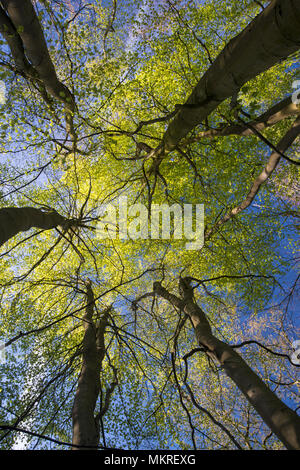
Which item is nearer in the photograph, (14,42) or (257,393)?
(257,393)

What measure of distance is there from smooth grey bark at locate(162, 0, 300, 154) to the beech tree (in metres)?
0.01

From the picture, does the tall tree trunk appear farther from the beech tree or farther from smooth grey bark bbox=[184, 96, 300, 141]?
smooth grey bark bbox=[184, 96, 300, 141]

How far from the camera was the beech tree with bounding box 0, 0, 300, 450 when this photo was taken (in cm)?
293

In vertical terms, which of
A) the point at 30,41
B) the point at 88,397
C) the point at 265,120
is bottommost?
the point at 88,397

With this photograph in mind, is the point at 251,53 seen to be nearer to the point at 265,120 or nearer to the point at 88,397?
the point at 265,120

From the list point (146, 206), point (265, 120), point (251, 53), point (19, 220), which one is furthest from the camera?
point (146, 206)

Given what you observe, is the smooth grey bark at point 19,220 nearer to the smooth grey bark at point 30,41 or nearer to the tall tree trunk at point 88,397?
the tall tree trunk at point 88,397

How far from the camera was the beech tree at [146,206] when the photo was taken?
115 inches

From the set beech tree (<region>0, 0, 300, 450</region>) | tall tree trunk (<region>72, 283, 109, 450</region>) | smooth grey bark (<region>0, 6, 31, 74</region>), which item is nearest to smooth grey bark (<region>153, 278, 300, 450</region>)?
beech tree (<region>0, 0, 300, 450</region>)

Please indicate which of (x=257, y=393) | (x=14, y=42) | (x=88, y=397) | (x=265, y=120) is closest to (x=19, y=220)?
(x=88, y=397)

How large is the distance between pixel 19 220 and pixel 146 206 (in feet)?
16.4

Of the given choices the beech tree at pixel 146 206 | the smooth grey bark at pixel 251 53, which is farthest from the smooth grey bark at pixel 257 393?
the smooth grey bark at pixel 251 53

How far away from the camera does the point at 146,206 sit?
782cm

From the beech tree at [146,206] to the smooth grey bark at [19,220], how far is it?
0.10 feet
